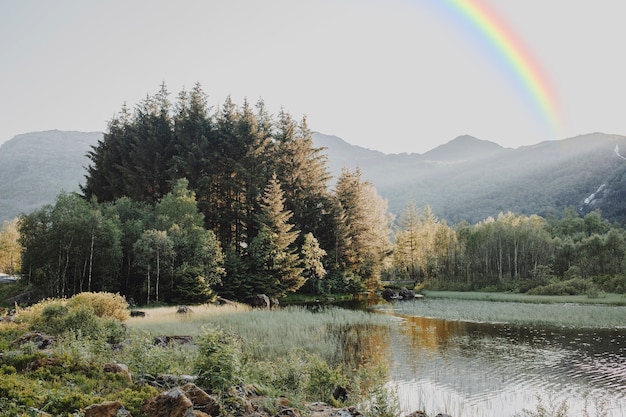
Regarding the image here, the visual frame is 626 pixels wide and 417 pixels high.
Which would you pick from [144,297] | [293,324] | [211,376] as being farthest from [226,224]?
[211,376]

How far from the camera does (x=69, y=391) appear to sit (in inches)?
308

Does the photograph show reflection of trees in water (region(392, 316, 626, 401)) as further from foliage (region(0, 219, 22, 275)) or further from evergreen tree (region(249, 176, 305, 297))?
foliage (region(0, 219, 22, 275))

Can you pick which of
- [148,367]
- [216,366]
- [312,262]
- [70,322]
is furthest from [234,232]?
[216,366]

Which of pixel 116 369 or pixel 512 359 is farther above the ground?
pixel 116 369

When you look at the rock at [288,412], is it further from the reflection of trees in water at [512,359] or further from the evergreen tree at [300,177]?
the evergreen tree at [300,177]

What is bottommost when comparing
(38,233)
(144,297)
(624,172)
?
(144,297)

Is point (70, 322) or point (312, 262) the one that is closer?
point (70, 322)

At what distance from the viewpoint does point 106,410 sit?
6723 millimetres

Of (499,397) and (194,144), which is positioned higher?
(194,144)

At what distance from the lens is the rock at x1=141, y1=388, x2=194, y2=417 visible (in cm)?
681

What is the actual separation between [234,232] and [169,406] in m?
45.7

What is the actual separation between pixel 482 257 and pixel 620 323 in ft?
139

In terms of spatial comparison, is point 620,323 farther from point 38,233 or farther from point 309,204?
point 38,233

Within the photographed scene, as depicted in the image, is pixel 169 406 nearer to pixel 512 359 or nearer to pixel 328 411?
pixel 328 411
